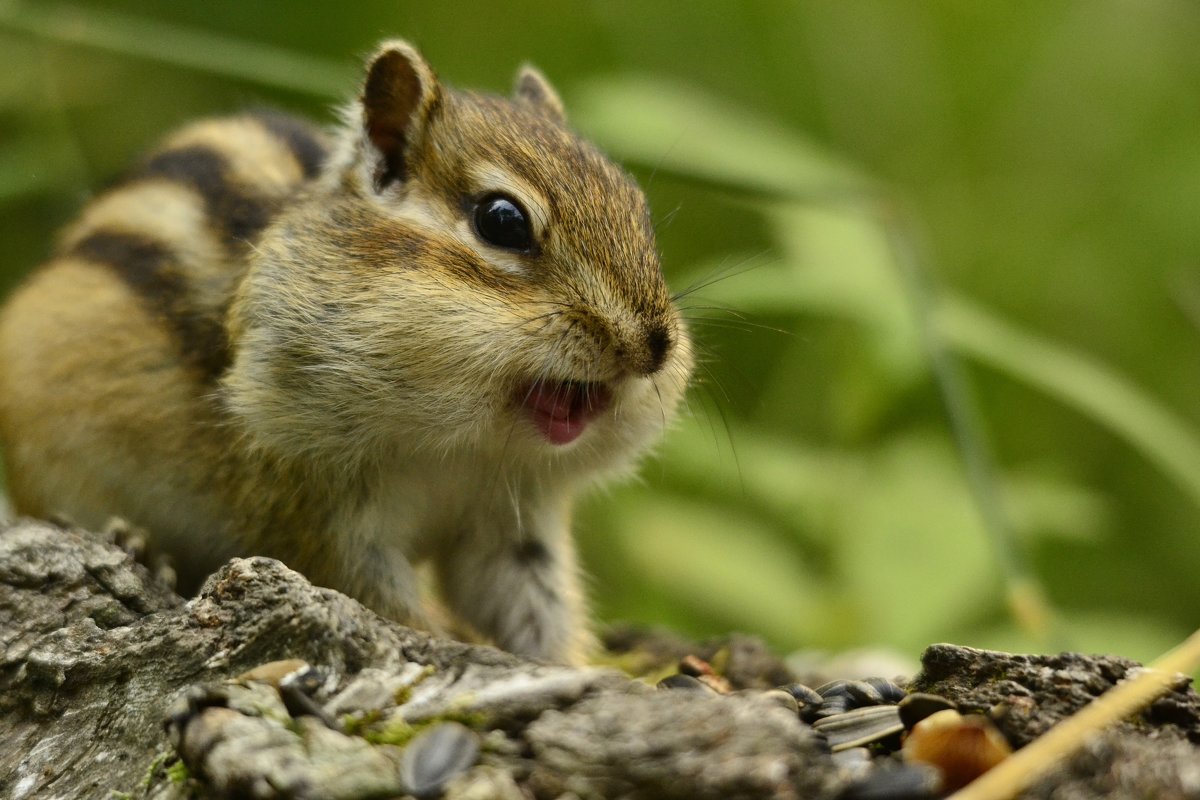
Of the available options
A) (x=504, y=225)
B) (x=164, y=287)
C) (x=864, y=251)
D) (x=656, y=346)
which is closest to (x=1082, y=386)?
(x=864, y=251)

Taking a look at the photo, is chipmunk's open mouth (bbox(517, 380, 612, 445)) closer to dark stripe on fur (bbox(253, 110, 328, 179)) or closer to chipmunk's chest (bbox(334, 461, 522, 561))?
chipmunk's chest (bbox(334, 461, 522, 561))

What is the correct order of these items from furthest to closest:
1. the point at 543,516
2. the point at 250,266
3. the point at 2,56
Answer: the point at 2,56, the point at 543,516, the point at 250,266

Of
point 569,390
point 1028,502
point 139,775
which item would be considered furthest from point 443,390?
point 1028,502

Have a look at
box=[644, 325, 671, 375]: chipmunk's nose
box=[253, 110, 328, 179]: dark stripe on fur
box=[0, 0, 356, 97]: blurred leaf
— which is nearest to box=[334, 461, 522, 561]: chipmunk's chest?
box=[644, 325, 671, 375]: chipmunk's nose

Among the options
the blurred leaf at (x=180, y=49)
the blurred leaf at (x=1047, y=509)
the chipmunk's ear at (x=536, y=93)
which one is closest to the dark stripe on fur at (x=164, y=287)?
the blurred leaf at (x=180, y=49)

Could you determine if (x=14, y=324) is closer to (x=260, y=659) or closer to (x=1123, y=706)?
(x=260, y=659)

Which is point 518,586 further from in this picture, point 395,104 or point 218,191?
point 218,191

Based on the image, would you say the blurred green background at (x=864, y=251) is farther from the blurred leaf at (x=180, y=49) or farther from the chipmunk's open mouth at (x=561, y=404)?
the chipmunk's open mouth at (x=561, y=404)
